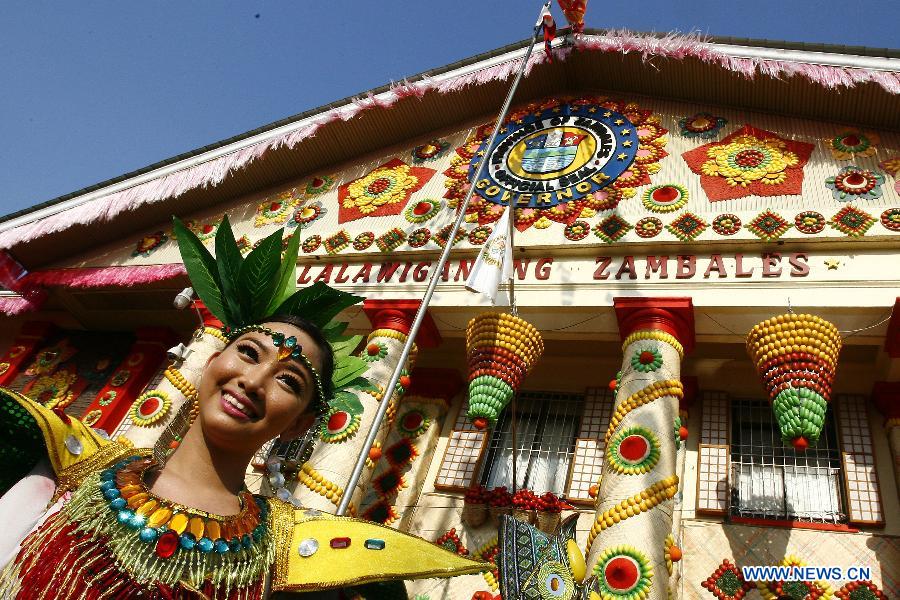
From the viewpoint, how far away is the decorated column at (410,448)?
8.65m

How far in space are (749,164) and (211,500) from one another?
8.34m

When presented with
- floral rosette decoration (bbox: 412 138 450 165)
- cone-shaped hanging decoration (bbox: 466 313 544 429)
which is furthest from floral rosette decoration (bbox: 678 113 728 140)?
cone-shaped hanging decoration (bbox: 466 313 544 429)

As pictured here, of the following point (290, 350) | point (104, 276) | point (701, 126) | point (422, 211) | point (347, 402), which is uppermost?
point (701, 126)

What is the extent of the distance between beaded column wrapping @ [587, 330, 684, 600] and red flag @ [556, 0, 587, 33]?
5709 mm

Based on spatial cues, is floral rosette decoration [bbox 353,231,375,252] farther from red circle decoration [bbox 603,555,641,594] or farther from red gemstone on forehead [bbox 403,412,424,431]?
red circle decoration [bbox 603,555,641,594]

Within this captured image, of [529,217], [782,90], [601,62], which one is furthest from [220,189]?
[782,90]

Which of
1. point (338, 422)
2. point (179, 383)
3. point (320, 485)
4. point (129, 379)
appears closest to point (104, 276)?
point (129, 379)

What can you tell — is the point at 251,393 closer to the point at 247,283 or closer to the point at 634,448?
the point at 247,283

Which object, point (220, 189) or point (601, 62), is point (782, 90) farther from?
point (220, 189)

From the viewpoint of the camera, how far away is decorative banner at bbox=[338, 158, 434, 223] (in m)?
10.7

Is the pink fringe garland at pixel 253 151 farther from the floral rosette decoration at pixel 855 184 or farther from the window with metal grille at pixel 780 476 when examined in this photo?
the window with metal grille at pixel 780 476

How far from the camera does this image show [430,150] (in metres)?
11.6

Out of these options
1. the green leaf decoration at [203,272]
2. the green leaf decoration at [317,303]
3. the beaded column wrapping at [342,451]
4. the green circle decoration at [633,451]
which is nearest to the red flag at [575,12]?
the beaded column wrapping at [342,451]

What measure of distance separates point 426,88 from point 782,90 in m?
5.20
